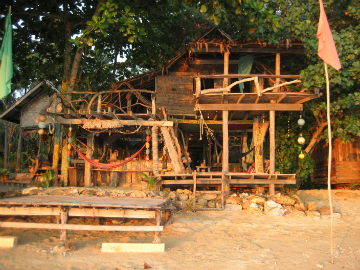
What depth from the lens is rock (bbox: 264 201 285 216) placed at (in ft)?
30.5

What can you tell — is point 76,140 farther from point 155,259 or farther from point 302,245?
point 302,245

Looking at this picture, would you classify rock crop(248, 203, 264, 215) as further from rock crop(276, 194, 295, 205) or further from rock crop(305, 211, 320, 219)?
rock crop(305, 211, 320, 219)

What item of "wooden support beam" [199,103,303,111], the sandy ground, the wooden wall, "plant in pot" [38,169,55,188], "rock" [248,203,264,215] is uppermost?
"wooden support beam" [199,103,303,111]

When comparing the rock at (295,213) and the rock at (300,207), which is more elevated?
the rock at (300,207)

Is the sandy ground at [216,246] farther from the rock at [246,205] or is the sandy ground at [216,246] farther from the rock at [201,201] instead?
the rock at [201,201]

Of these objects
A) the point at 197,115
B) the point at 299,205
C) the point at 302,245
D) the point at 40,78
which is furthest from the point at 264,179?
the point at 40,78

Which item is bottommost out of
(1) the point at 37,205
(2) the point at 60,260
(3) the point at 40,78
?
(2) the point at 60,260

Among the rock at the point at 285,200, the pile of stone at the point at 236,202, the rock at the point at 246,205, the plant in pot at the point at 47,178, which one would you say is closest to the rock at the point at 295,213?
the pile of stone at the point at 236,202

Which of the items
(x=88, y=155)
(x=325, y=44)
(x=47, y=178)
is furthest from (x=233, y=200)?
(x=47, y=178)

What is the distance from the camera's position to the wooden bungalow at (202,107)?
10516 mm

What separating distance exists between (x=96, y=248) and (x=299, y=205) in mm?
5863

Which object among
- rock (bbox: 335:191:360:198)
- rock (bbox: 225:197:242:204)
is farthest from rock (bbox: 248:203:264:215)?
rock (bbox: 335:191:360:198)

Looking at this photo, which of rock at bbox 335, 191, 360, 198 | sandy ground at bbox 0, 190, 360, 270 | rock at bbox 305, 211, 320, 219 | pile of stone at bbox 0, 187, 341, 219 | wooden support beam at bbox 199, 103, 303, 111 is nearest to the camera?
sandy ground at bbox 0, 190, 360, 270

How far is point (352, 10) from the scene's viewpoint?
447 inches
